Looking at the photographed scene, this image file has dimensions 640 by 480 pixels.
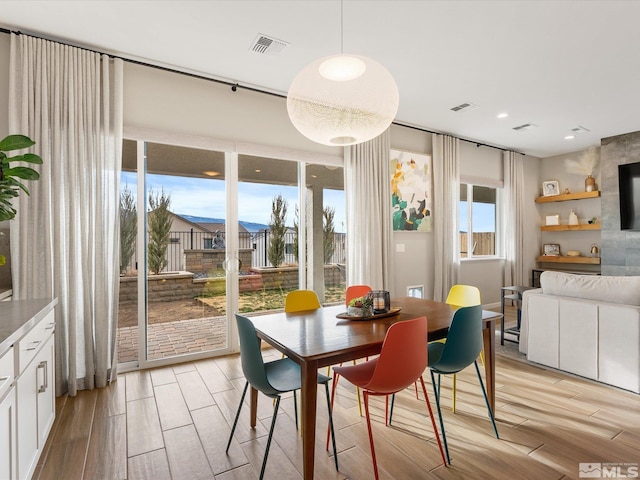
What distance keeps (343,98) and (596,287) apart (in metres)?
2.68

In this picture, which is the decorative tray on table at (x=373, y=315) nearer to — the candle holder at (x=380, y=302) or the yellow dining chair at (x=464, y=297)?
the candle holder at (x=380, y=302)

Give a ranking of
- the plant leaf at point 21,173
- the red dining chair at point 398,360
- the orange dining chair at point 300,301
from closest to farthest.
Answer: the red dining chair at point 398,360 → the plant leaf at point 21,173 → the orange dining chair at point 300,301

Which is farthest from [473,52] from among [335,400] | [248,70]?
[335,400]

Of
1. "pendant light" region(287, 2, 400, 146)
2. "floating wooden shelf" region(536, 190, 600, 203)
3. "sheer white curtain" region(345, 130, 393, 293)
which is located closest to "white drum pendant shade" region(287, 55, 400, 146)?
"pendant light" region(287, 2, 400, 146)

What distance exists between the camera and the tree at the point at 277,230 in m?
4.01

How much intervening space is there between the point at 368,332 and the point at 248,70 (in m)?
2.72

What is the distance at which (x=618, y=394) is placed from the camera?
271 cm

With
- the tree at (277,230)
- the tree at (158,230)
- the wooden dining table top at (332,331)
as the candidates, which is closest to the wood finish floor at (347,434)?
the wooden dining table top at (332,331)

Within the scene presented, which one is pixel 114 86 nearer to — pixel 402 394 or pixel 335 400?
pixel 335 400

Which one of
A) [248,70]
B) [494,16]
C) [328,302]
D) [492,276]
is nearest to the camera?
[494,16]

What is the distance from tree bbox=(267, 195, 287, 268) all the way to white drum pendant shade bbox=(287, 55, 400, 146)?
1927 millimetres

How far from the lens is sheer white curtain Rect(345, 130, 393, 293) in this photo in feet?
14.2

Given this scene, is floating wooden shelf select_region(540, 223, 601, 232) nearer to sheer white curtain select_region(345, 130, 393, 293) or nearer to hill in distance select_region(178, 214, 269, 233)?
sheer white curtain select_region(345, 130, 393, 293)

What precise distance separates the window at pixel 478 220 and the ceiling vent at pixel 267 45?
13.4ft
